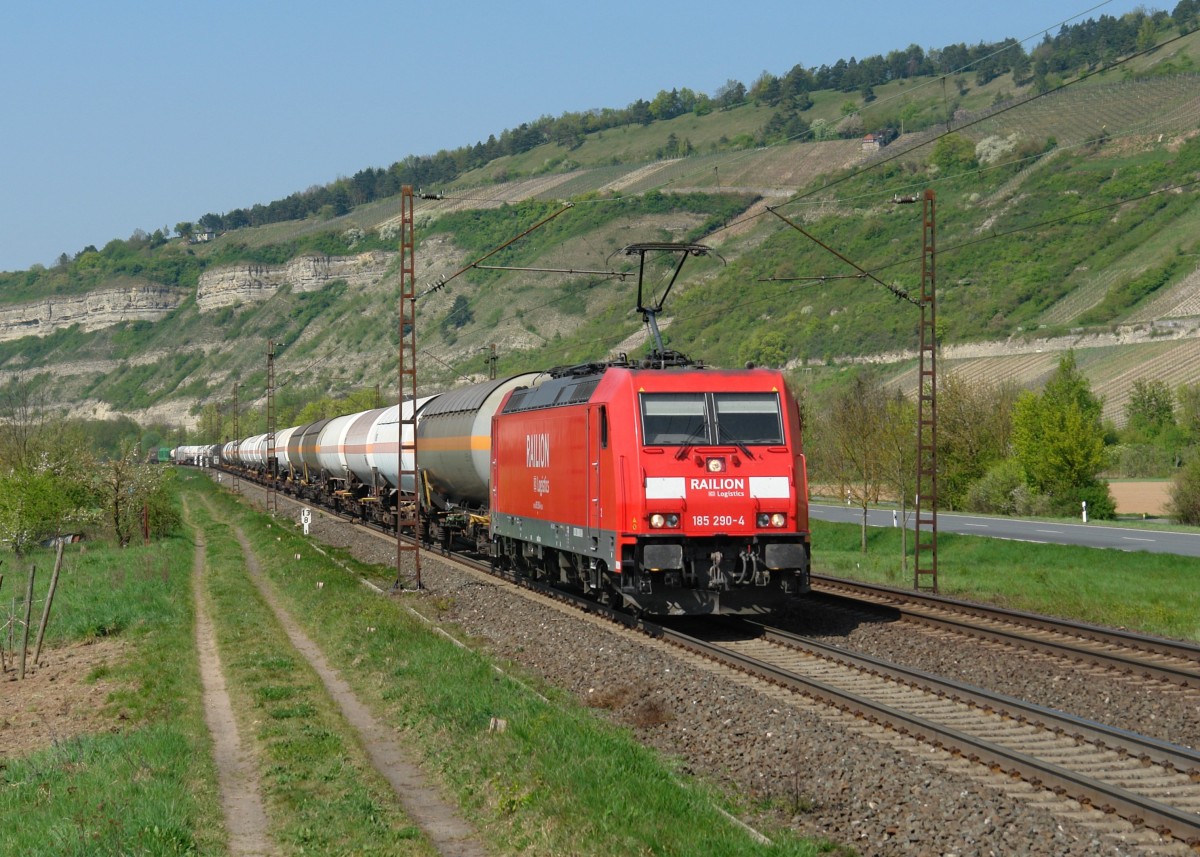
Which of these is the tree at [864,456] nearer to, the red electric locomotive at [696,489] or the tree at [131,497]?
the red electric locomotive at [696,489]

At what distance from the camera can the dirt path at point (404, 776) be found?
384 inches

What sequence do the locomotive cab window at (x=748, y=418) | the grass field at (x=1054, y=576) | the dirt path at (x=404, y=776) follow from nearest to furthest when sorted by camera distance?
the dirt path at (x=404, y=776) < the locomotive cab window at (x=748, y=418) < the grass field at (x=1054, y=576)

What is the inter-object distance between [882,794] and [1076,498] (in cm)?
4887

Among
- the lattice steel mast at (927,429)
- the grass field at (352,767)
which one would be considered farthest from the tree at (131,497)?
the grass field at (352,767)

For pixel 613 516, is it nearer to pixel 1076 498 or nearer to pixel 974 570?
pixel 974 570

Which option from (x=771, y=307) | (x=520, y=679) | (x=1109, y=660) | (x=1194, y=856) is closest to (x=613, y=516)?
(x=520, y=679)

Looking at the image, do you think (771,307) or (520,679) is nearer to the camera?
(520,679)

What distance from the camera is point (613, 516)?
18922 millimetres

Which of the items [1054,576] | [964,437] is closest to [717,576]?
[1054,576]

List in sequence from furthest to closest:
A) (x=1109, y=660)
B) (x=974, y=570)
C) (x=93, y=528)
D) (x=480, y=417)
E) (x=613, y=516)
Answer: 1. (x=93, y=528)
2. (x=974, y=570)
3. (x=480, y=417)
4. (x=613, y=516)
5. (x=1109, y=660)

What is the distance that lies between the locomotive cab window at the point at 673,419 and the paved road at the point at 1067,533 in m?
22.7

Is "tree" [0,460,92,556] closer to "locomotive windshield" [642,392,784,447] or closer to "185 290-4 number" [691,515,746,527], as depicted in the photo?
"locomotive windshield" [642,392,784,447]

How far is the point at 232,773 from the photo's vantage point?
12.0 meters

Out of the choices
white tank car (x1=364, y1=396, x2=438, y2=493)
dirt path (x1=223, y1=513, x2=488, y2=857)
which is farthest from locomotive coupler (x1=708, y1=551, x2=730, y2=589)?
white tank car (x1=364, y1=396, x2=438, y2=493)
